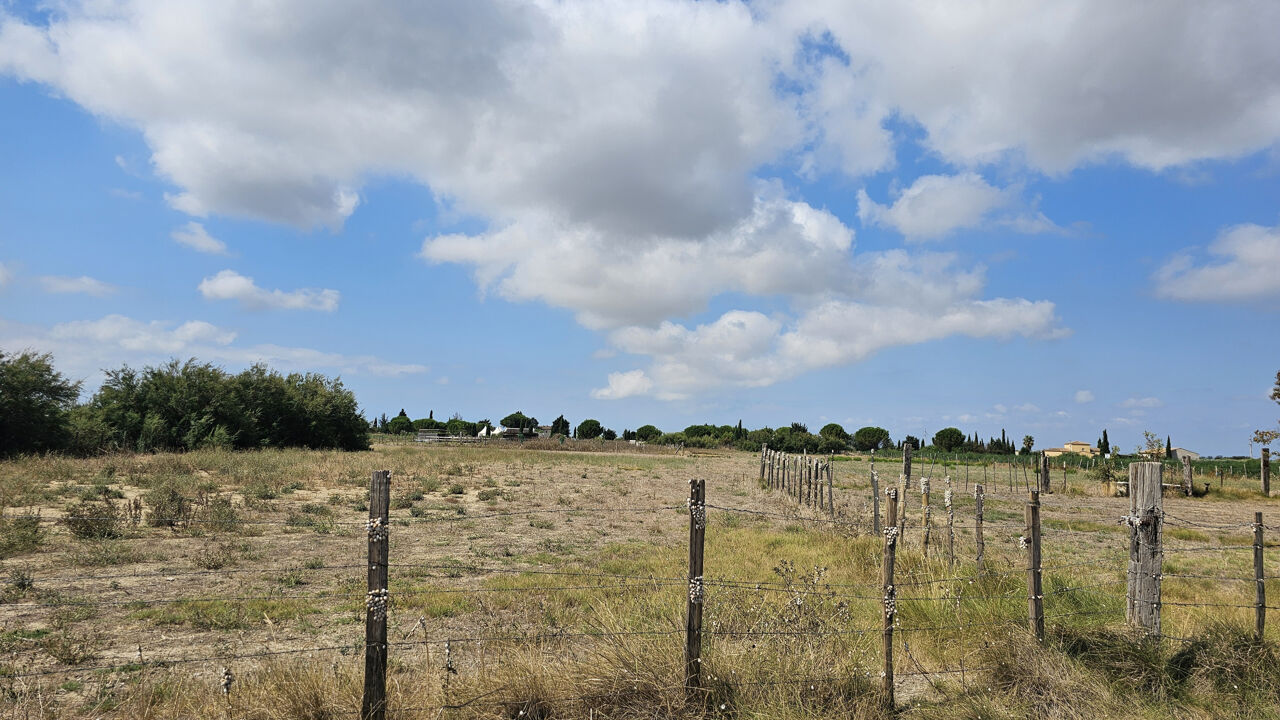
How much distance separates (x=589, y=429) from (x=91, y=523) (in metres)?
91.0

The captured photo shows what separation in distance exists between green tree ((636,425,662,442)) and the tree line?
47.6 metres

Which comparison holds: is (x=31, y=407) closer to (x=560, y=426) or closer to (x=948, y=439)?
(x=560, y=426)

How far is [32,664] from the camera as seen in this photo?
680 centimetres

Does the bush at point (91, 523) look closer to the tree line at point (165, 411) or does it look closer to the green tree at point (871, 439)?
the tree line at point (165, 411)

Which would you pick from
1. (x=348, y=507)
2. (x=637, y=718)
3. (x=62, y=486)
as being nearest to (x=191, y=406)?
(x=62, y=486)

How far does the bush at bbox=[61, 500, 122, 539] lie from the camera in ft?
43.6

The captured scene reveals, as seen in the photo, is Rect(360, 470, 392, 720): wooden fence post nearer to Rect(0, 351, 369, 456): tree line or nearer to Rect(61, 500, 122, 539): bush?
Rect(61, 500, 122, 539): bush

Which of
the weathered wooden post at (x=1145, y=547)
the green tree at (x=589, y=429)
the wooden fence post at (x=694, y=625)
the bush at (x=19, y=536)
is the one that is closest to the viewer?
the wooden fence post at (x=694, y=625)

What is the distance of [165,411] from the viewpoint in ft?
130

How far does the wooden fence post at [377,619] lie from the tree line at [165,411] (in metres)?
36.3

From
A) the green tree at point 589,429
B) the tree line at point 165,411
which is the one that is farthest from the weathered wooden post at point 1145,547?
the green tree at point 589,429

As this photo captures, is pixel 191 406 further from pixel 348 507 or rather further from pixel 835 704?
pixel 835 704

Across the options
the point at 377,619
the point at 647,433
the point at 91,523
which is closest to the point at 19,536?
the point at 91,523

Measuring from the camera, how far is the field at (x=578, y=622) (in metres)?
5.34
